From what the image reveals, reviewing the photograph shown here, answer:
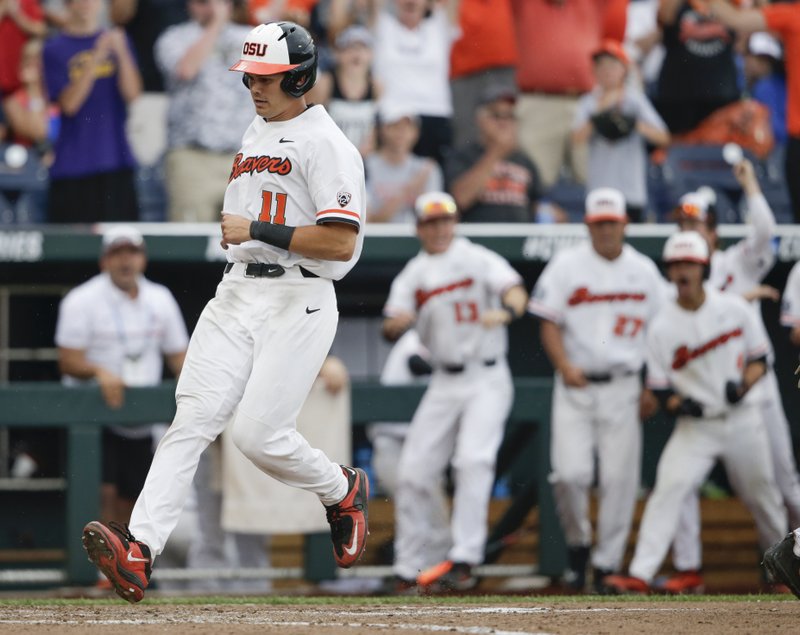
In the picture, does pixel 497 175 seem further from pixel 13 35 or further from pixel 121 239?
pixel 13 35

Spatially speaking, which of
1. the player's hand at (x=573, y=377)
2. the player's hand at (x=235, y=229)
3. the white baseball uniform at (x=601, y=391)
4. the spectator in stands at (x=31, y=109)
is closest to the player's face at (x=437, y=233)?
the white baseball uniform at (x=601, y=391)

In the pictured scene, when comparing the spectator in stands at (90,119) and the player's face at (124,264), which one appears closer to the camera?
the player's face at (124,264)

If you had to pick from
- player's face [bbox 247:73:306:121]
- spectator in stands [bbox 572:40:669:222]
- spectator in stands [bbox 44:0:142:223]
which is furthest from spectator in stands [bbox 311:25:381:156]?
player's face [bbox 247:73:306:121]

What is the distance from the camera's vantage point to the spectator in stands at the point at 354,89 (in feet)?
33.1

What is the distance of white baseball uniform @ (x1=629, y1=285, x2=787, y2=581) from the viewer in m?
8.16

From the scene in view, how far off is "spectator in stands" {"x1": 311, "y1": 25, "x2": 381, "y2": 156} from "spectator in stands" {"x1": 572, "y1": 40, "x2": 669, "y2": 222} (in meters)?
1.44

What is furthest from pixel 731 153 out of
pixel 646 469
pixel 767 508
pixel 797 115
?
pixel 767 508

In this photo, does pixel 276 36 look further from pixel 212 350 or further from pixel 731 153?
pixel 731 153

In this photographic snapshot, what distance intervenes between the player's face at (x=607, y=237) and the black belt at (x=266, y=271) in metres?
3.59

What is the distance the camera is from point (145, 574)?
16.6 ft

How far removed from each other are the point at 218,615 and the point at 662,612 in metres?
1.65

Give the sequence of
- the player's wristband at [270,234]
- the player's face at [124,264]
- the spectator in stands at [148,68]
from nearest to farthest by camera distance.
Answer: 1. the player's wristband at [270,234]
2. the player's face at [124,264]
3. the spectator in stands at [148,68]

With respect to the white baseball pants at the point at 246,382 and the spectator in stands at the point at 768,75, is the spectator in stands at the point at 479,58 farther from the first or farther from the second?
the white baseball pants at the point at 246,382

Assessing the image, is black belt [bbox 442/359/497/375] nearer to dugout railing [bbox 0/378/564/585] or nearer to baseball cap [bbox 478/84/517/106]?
dugout railing [bbox 0/378/564/585]
